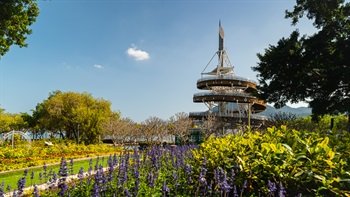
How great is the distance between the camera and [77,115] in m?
42.9

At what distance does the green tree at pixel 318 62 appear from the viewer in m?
22.2

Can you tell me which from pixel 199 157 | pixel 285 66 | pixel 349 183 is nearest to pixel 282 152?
pixel 349 183

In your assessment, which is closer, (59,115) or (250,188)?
(250,188)

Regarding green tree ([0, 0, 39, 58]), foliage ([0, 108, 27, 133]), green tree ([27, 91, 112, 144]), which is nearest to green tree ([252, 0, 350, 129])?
green tree ([0, 0, 39, 58])

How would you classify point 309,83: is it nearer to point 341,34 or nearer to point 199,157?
point 341,34

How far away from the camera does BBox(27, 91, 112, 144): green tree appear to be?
42.7 m

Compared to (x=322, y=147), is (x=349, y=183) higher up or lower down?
lower down

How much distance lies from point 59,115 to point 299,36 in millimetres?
37839

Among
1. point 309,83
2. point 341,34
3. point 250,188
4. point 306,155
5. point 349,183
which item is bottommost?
point 250,188

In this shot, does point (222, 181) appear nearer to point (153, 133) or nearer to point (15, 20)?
point (15, 20)

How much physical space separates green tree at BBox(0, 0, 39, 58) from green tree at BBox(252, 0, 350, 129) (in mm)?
17973

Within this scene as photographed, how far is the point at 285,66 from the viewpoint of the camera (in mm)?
23234

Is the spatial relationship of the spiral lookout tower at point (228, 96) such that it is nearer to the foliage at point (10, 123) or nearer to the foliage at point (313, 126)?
the foliage at point (313, 126)

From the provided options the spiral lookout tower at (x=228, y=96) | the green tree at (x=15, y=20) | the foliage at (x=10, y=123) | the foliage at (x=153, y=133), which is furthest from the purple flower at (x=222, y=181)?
the foliage at (x=10, y=123)
